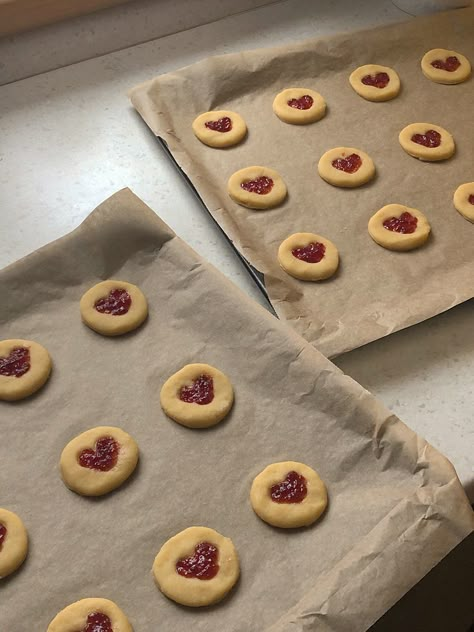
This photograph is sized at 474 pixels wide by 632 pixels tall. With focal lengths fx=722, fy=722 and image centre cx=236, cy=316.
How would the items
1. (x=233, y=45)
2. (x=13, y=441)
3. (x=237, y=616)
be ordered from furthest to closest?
(x=233, y=45) → (x=13, y=441) → (x=237, y=616)

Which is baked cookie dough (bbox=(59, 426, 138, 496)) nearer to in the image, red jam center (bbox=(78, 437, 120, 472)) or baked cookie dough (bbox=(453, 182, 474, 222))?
red jam center (bbox=(78, 437, 120, 472))

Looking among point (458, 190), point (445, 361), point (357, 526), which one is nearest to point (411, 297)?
point (445, 361)

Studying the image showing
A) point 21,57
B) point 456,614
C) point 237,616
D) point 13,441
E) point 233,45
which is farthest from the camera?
point 233,45

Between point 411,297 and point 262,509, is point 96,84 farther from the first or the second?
point 262,509

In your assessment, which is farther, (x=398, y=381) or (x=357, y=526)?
(x=398, y=381)

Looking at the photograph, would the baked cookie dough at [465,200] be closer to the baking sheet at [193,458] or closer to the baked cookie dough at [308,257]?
the baked cookie dough at [308,257]

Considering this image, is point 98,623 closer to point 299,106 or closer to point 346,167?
point 346,167
